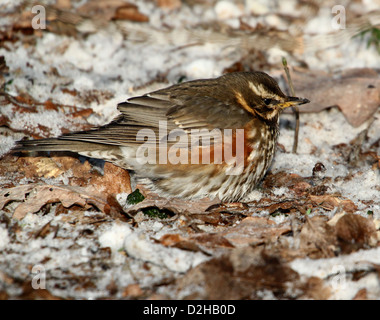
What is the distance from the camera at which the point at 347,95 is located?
7.05m

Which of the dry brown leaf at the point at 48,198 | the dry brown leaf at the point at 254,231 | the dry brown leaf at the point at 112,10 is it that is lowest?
the dry brown leaf at the point at 254,231

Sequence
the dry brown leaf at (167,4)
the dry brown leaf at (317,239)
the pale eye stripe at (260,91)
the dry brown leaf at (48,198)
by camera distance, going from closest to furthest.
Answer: the dry brown leaf at (317,239)
the dry brown leaf at (48,198)
the pale eye stripe at (260,91)
the dry brown leaf at (167,4)

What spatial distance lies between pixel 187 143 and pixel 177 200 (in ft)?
2.11

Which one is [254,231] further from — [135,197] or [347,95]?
[347,95]

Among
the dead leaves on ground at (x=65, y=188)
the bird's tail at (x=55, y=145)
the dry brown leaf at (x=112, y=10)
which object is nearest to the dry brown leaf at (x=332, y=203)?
the dead leaves on ground at (x=65, y=188)

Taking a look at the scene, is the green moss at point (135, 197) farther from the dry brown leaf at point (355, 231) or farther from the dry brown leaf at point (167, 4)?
the dry brown leaf at point (167, 4)

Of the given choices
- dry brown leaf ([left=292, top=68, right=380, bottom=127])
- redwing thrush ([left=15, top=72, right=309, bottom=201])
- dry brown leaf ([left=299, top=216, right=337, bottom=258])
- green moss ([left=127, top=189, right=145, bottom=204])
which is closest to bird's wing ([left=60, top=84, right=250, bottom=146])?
redwing thrush ([left=15, top=72, right=309, bottom=201])

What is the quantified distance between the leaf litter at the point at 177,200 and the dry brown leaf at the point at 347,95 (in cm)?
2

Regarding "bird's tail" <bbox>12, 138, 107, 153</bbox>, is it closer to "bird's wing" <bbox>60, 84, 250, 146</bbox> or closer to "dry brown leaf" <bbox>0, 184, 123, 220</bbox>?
"bird's wing" <bbox>60, 84, 250, 146</bbox>

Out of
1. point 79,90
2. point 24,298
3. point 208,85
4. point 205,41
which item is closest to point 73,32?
point 79,90

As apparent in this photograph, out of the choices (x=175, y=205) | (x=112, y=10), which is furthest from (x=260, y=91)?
(x=112, y=10)

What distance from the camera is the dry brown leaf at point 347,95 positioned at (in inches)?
274

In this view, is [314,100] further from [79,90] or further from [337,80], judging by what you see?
[79,90]

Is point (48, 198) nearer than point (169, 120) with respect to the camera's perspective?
Yes
